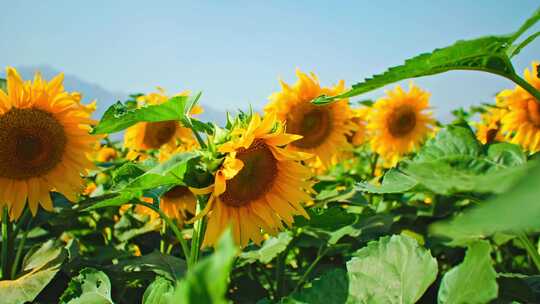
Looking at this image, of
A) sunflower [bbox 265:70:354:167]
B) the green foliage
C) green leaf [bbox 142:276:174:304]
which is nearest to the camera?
the green foliage

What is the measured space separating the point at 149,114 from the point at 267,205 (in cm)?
56

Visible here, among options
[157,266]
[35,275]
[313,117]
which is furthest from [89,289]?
[313,117]

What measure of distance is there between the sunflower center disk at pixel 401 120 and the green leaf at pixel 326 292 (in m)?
3.17

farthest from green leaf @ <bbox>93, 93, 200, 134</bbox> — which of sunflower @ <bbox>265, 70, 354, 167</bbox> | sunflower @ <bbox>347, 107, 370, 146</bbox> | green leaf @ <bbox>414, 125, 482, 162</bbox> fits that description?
sunflower @ <bbox>347, 107, 370, 146</bbox>

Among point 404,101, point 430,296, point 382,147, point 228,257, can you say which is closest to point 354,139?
point 382,147

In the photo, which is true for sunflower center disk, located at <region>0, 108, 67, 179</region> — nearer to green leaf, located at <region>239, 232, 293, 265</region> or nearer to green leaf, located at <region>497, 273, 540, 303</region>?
green leaf, located at <region>239, 232, 293, 265</region>

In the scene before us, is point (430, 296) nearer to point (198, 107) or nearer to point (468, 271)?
point (468, 271)

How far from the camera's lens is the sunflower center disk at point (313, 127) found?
3.28 m

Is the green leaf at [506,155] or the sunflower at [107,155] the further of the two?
the sunflower at [107,155]

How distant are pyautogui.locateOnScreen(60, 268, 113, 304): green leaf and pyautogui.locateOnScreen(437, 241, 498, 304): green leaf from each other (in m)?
0.93

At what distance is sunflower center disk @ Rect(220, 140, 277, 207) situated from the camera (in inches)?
60.8

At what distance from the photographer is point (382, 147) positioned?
4125 mm

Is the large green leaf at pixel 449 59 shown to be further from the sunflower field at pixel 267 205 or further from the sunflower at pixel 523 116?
the sunflower at pixel 523 116

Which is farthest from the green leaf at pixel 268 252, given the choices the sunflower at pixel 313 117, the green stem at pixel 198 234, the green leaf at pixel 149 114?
the sunflower at pixel 313 117
